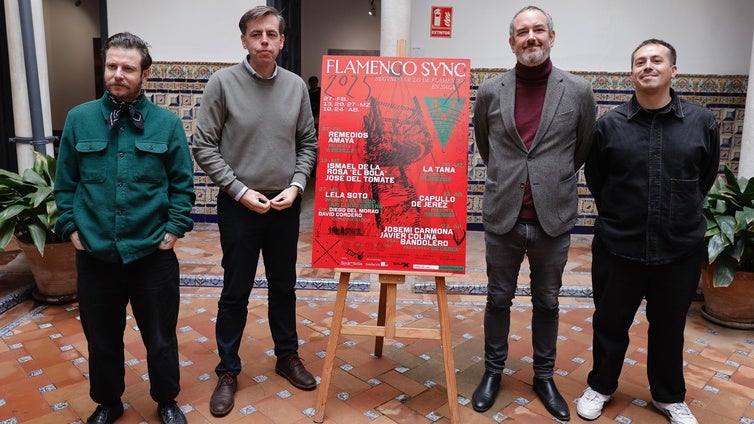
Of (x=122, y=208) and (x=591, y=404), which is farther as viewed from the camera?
(x=591, y=404)

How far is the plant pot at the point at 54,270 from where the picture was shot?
161 inches

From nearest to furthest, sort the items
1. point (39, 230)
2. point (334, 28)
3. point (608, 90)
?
point (39, 230) < point (608, 90) < point (334, 28)

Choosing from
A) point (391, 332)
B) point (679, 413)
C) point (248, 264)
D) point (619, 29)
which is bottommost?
point (679, 413)

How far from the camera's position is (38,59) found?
492cm

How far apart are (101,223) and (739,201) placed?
3.93 m

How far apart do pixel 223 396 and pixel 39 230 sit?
1.99 m

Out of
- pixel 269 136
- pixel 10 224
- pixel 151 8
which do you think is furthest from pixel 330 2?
pixel 269 136

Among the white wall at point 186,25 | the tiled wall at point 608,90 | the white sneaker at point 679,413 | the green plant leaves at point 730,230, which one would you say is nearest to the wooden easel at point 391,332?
the white sneaker at point 679,413

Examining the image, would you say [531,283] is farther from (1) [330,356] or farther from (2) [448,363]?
(1) [330,356]

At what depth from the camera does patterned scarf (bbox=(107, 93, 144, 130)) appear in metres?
2.46

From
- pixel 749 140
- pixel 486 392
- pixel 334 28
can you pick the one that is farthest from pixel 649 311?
pixel 334 28

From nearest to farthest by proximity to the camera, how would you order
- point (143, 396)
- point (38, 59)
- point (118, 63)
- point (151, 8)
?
point (118, 63) < point (143, 396) < point (38, 59) < point (151, 8)

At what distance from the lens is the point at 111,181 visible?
2.47 metres

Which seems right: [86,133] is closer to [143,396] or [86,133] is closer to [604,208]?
[143,396]
